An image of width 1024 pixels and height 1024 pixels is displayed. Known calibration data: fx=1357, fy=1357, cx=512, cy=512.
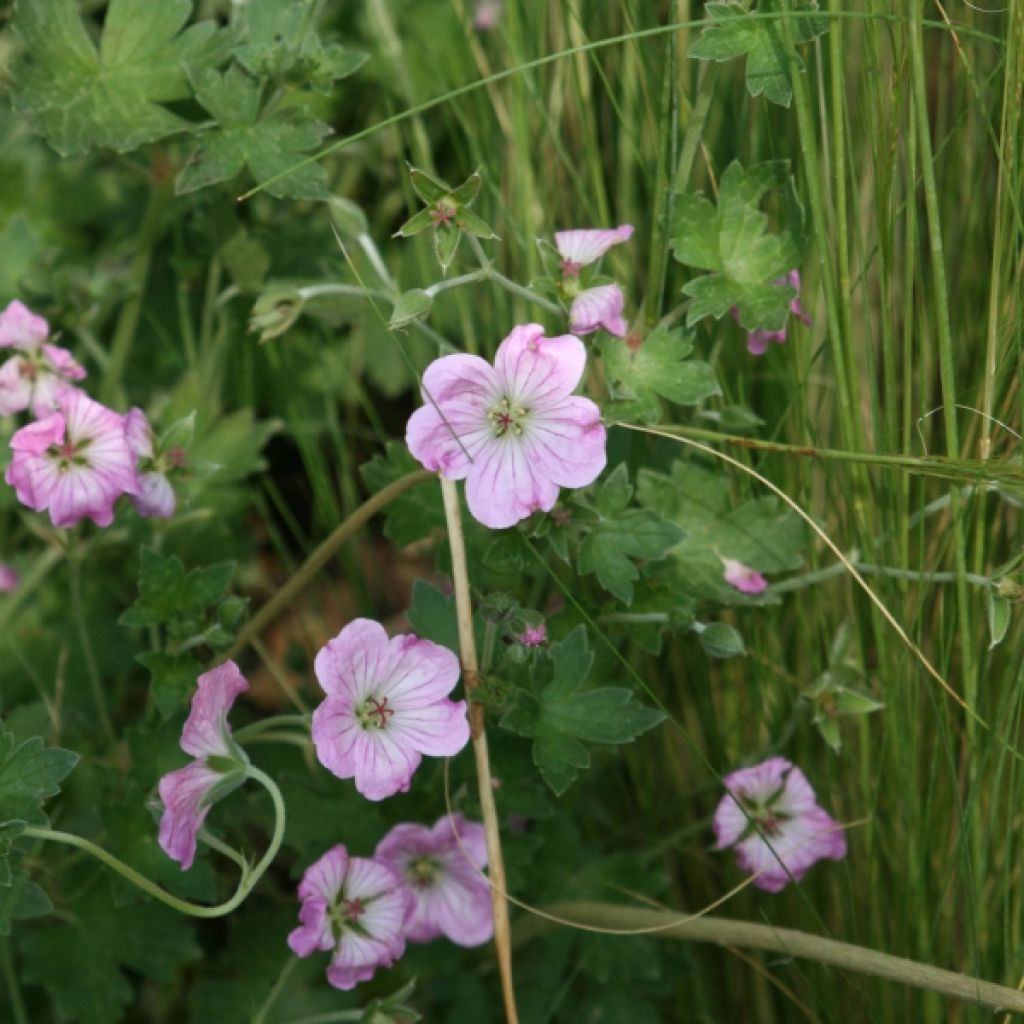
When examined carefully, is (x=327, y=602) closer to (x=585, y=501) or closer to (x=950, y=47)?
(x=585, y=501)

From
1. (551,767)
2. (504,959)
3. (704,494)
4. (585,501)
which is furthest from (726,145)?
(504,959)

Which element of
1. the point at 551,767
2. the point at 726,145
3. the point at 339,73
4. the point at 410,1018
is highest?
the point at 339,73

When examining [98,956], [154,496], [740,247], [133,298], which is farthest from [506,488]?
[133,298]

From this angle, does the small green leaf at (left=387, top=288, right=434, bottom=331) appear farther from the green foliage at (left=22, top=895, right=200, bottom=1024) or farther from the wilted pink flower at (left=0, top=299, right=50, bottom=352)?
the green foliage at (left=22, top=895, right=200, bottom=1024)

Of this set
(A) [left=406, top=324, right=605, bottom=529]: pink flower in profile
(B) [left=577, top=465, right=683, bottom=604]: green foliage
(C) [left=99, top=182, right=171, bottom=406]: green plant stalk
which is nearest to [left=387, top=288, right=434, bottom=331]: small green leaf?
(A) [left=406, top=324, right=605, bottom=529]: pink flower in profile

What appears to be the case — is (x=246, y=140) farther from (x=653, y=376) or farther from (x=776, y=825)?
(x=776, y=825)

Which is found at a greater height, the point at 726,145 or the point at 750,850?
the point at 726,145
